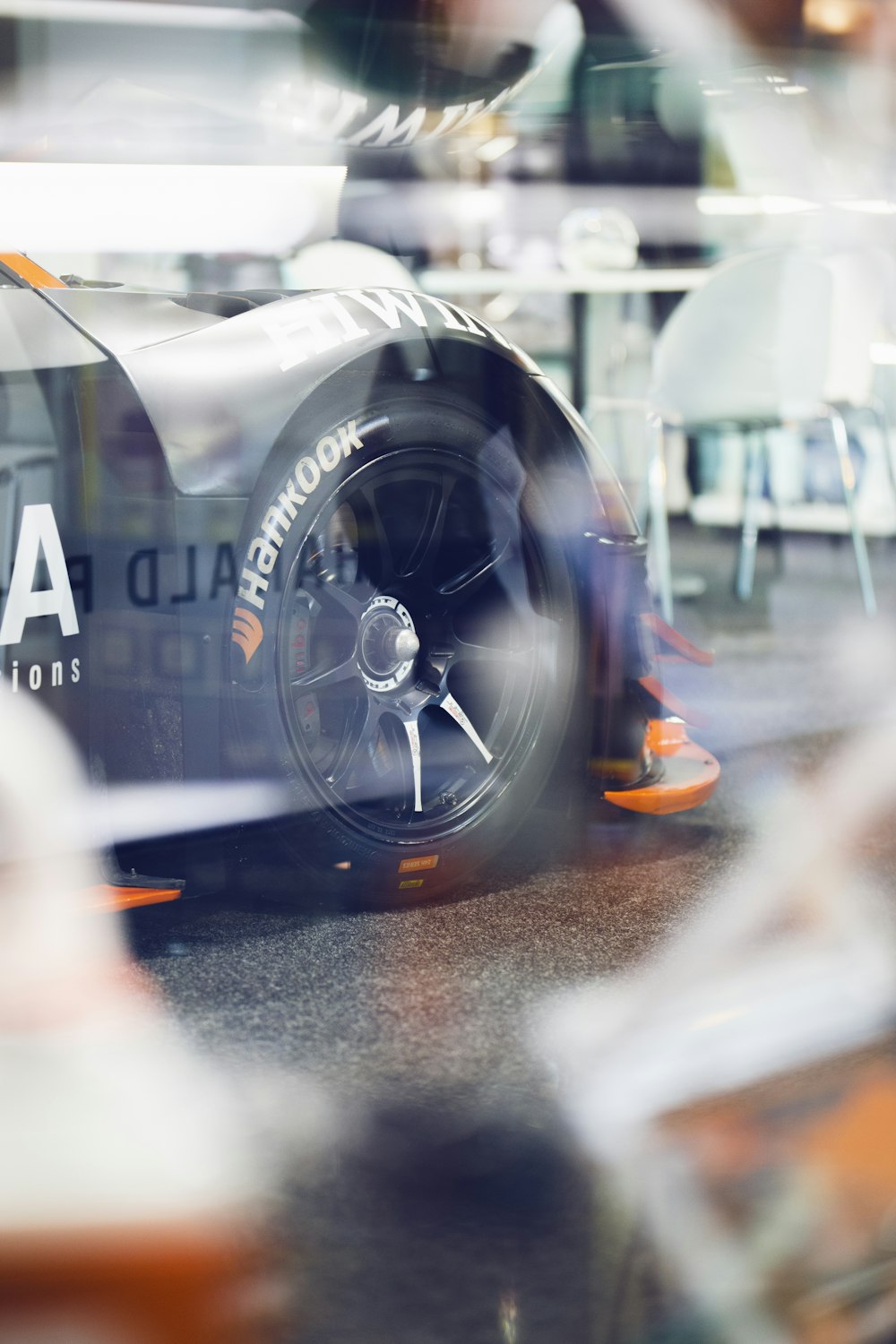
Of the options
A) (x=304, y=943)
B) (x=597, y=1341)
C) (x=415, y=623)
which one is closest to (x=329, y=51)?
(x=415, y=623)

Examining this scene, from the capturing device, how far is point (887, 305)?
5.14 metres

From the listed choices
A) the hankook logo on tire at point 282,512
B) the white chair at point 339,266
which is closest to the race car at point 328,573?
the hankook logo on tire at point 282,512

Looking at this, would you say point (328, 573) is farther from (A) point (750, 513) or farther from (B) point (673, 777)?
(A) point (750, 513)

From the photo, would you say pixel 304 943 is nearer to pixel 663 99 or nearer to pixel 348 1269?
pixel 348 1269

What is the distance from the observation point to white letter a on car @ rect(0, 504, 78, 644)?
1701 mm

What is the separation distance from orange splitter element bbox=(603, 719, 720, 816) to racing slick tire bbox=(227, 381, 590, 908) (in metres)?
0.16

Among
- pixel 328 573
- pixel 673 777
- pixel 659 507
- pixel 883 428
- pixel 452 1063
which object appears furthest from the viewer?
pixel 883 428

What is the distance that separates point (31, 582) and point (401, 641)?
513 millimetres

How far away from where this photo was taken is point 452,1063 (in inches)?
66.0

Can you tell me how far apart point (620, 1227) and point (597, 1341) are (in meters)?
0.18

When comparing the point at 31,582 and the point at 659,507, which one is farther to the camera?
the point at 659,507

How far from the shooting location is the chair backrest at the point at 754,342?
4.48m

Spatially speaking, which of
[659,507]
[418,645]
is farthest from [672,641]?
[659,507]

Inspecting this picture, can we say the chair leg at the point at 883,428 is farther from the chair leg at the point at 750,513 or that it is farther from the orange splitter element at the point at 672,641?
the orange splitter element at the point at 672,641
